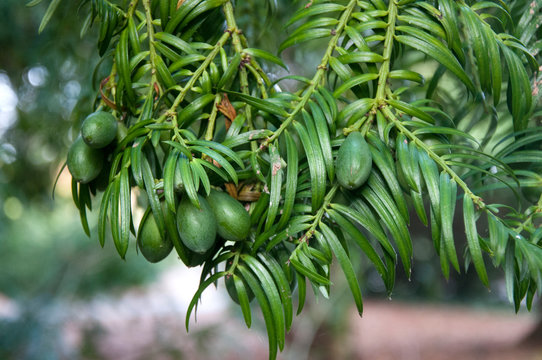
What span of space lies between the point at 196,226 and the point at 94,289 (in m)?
2.68

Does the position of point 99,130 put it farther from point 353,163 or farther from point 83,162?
point 353,163

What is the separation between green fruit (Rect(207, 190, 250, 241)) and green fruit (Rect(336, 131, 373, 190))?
112 millimetres

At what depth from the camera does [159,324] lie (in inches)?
111

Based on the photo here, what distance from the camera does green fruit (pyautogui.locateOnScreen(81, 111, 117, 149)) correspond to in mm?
554

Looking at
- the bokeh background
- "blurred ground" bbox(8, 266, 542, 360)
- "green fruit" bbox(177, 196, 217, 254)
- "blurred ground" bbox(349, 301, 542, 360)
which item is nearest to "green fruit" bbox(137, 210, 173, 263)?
"green fruit" bbox(177, 196, 217, 254)

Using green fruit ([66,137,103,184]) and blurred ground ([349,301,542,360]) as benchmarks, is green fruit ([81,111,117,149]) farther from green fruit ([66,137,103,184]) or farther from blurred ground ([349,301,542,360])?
blurred ground ([349,301,542,360])

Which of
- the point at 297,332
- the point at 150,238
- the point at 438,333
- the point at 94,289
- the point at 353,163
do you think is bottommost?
the point at 438,333

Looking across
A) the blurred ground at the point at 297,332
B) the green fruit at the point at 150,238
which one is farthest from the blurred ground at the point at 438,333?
the green fruit at the point at 150,238

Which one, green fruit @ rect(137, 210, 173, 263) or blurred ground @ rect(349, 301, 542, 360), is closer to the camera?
green fruit @ rect(137, 210, 173, 263)

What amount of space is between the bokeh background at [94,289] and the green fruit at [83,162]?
0.99ft

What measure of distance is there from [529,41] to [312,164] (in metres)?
0.46

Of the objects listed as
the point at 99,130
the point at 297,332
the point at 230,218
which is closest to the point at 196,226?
the point at 230,218

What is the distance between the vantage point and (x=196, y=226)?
0.50 m

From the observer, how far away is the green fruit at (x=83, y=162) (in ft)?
1.91
